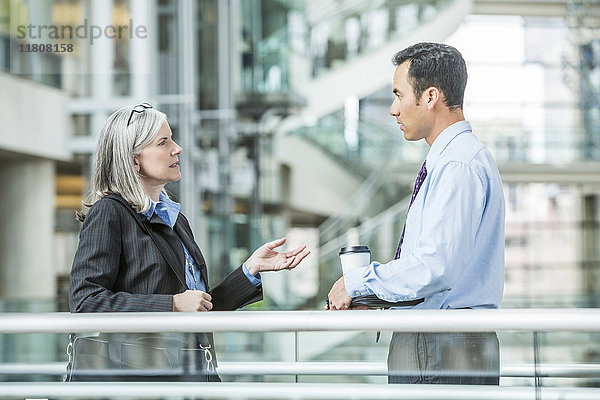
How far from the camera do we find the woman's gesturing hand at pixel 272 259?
2504mm

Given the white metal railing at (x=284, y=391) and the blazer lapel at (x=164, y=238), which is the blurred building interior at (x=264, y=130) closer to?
the blazer lapel at (x=164, y=238)

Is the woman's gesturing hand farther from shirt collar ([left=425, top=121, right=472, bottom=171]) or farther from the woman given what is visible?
shirt collar ([left=425, top=121, right=472, bottom=171])

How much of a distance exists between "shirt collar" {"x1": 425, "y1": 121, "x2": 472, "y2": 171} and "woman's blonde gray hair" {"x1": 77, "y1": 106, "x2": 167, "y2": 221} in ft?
2.25

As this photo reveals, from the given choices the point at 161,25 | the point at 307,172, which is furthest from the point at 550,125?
the point at 161,25

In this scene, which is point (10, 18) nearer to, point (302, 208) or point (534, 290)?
point (302, 208)

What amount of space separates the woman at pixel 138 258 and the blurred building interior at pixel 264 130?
477 centimetres

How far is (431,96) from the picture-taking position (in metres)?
2.24

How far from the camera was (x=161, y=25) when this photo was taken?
1176 cm

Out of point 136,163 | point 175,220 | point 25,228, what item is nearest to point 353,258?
point 175,220

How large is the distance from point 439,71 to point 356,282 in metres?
0.53

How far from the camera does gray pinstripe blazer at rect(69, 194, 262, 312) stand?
2205 millimetres

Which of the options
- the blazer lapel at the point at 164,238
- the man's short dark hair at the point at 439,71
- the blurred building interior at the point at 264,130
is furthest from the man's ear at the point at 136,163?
the blurred building interior at the point at 264,130

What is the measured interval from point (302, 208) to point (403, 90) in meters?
15.2

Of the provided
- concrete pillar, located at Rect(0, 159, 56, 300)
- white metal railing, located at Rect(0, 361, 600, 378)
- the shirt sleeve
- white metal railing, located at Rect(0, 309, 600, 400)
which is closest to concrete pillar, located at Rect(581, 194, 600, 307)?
concrete pillar, located at Rect(0, 159, 56, 300)
